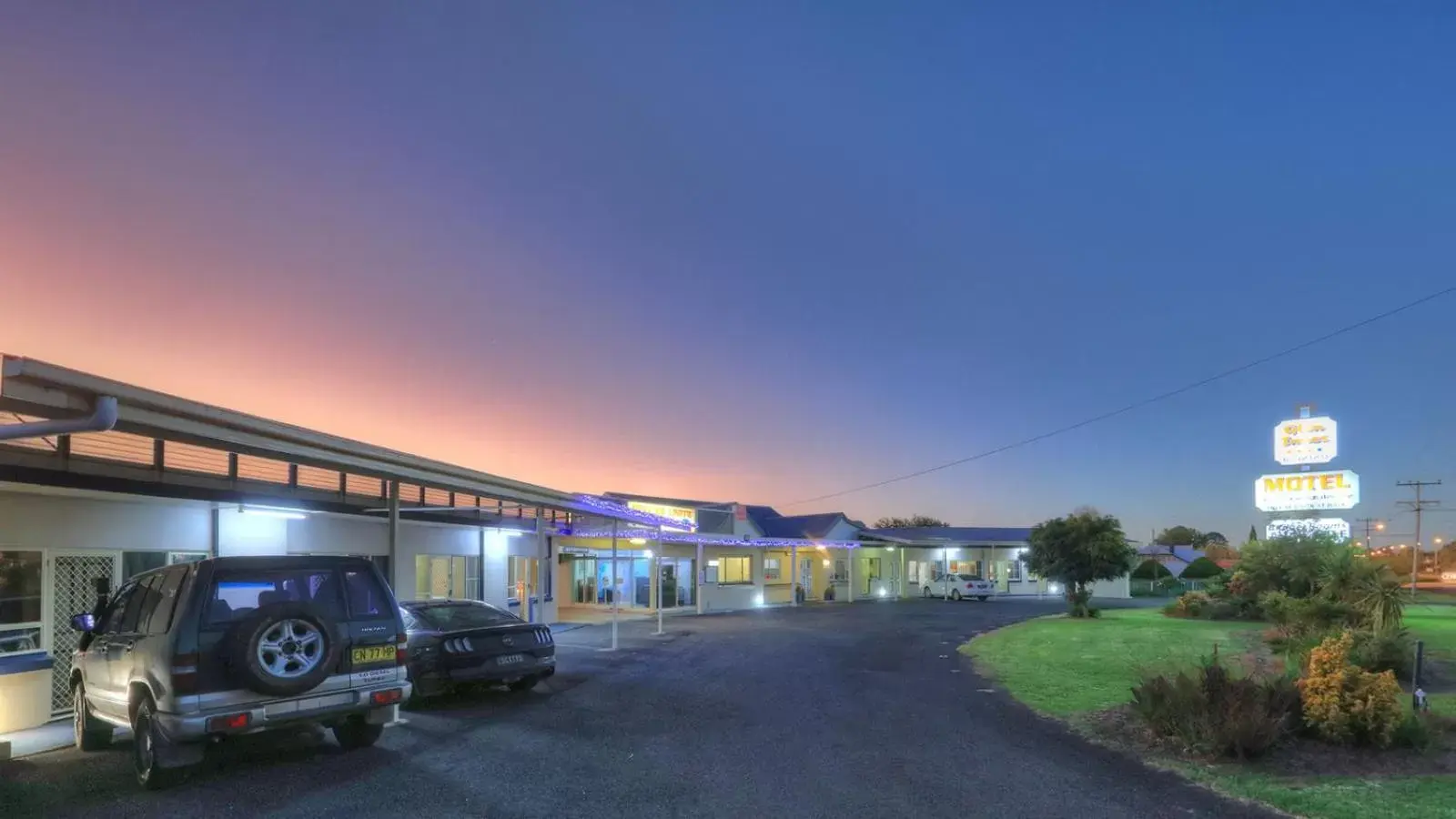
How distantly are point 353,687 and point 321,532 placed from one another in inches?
360

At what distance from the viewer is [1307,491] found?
46.7 m

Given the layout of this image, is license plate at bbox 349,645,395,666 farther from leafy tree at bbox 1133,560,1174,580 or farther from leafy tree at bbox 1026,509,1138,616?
leafy tree at bbox 1133,560,1174,580

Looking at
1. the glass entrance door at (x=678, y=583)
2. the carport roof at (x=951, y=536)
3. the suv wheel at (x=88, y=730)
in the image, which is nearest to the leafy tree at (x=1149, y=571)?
the carport roof at (x=951, y=536)

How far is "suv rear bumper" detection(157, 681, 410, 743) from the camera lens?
279 inches

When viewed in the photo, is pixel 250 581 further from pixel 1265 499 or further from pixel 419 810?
pixel 1265 499

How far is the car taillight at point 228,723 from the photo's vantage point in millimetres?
7137

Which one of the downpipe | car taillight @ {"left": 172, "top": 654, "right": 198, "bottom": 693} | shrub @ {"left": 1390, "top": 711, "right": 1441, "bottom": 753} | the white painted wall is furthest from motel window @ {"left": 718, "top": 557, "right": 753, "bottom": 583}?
the downpipe

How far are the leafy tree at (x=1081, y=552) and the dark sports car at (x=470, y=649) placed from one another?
2336 centimetres

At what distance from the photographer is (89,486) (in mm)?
10781

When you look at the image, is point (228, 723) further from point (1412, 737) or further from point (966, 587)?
point (966, 587)

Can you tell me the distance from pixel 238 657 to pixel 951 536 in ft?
165

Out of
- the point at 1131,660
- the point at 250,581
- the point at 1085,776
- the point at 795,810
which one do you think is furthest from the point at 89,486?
the point at 1131,660

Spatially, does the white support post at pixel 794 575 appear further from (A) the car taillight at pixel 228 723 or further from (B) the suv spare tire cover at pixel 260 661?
(A) the car taillight at pixel 228 723

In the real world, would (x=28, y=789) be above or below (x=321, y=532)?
below
